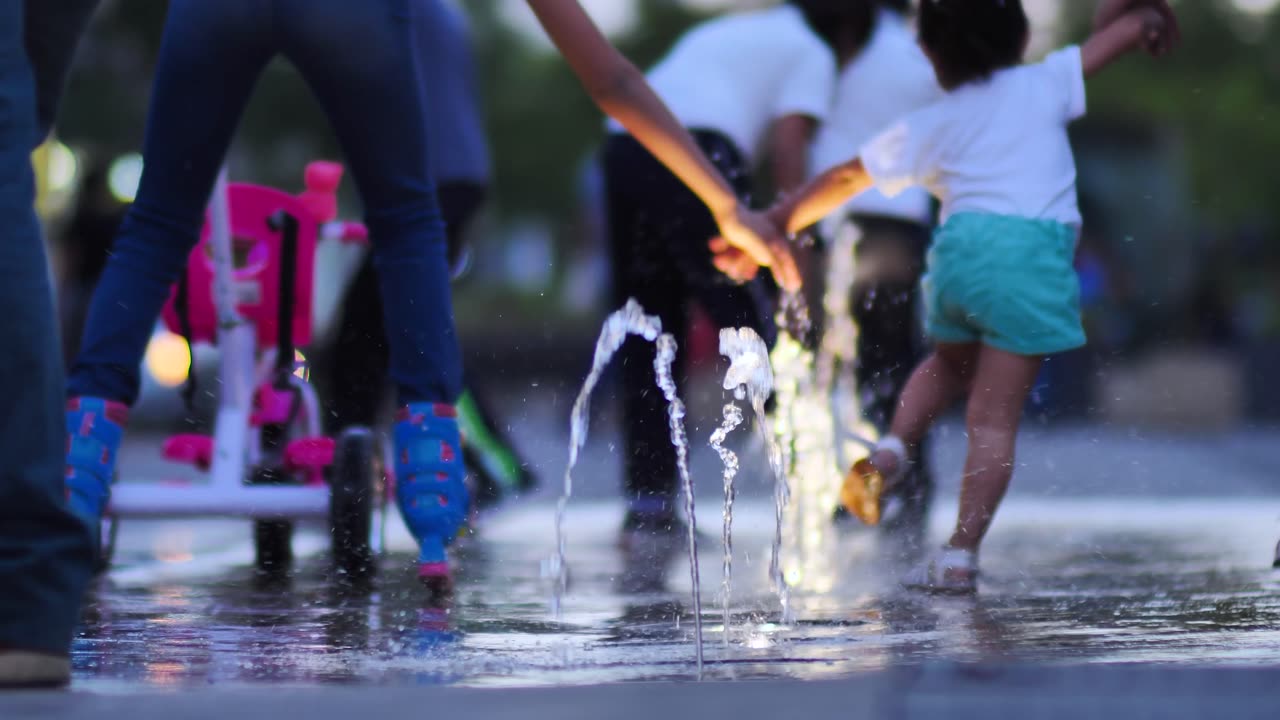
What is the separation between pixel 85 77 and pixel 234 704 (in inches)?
853

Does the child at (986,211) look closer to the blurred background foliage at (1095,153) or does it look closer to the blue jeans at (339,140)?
the blue jeans at (339,140)

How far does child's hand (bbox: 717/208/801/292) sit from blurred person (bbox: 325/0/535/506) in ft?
4.52

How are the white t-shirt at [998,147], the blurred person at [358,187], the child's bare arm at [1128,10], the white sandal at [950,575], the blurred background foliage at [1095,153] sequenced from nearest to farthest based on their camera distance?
the blurred person at [358,187] → the white sandal at [950,575] → the white t-shirt at [998,147] → the child's bare arm at [1128,10] → the blurred background foliage at [1095,153]

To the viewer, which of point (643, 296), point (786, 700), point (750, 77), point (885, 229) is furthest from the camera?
point (885, 229)

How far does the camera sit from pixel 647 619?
4.14m

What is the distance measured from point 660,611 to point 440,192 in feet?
7.43

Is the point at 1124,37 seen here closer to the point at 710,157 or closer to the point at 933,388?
the point at 933,388

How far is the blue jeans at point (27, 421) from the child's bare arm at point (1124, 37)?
2902 millimetres

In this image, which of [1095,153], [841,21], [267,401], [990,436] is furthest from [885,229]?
[1095,153]

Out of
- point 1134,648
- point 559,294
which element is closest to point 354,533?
point 1134,648

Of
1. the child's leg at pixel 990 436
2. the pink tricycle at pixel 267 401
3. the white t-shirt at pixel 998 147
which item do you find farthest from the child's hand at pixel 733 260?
the pink tricycle at pixel 267 401

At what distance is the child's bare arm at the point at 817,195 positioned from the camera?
5.08m

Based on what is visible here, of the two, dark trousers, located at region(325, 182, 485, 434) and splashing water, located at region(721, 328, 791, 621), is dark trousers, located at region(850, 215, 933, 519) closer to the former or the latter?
splashing water, located at region(721, 328, 791, 621)

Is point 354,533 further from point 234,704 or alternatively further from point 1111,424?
point 1111,424
